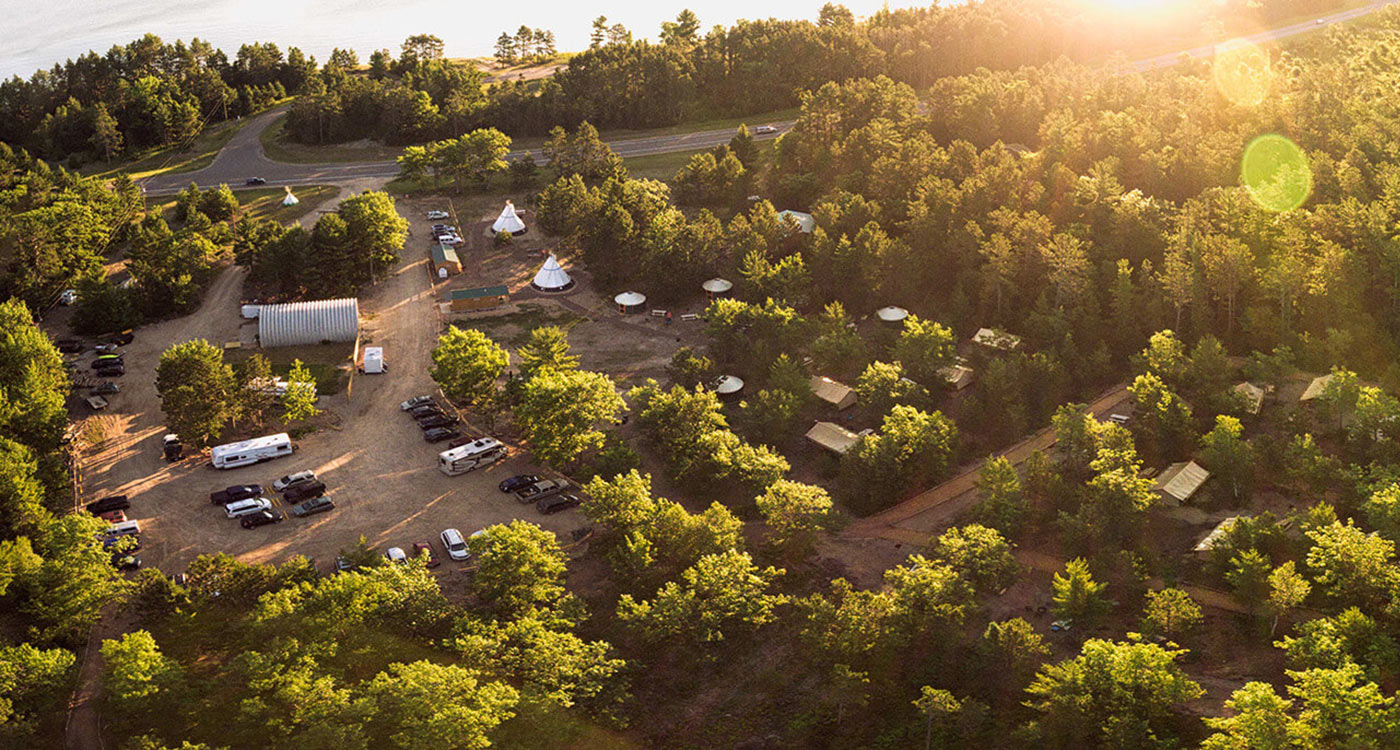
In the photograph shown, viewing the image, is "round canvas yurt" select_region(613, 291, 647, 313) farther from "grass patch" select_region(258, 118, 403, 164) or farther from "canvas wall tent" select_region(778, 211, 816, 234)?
"grass patch" select_region(258, 118, 403, 164)

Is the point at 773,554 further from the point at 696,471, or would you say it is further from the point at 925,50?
the point at 925,50

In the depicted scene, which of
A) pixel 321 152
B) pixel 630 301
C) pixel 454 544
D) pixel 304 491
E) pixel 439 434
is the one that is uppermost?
pixel 321 152

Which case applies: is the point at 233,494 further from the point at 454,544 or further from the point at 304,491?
the point at 454,544

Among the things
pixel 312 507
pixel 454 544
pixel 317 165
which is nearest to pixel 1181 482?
pixel 454 544

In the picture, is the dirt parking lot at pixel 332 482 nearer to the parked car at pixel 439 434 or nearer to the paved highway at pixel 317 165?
the parked car at pixel 439 434

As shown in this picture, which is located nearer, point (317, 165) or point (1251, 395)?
point (1251, 395)

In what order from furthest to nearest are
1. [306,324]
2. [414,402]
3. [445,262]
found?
[445,262]
[306,324]
[414,402]

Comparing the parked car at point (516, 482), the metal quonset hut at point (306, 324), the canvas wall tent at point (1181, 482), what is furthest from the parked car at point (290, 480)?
the canvas wall tent at point (1181, 482)
